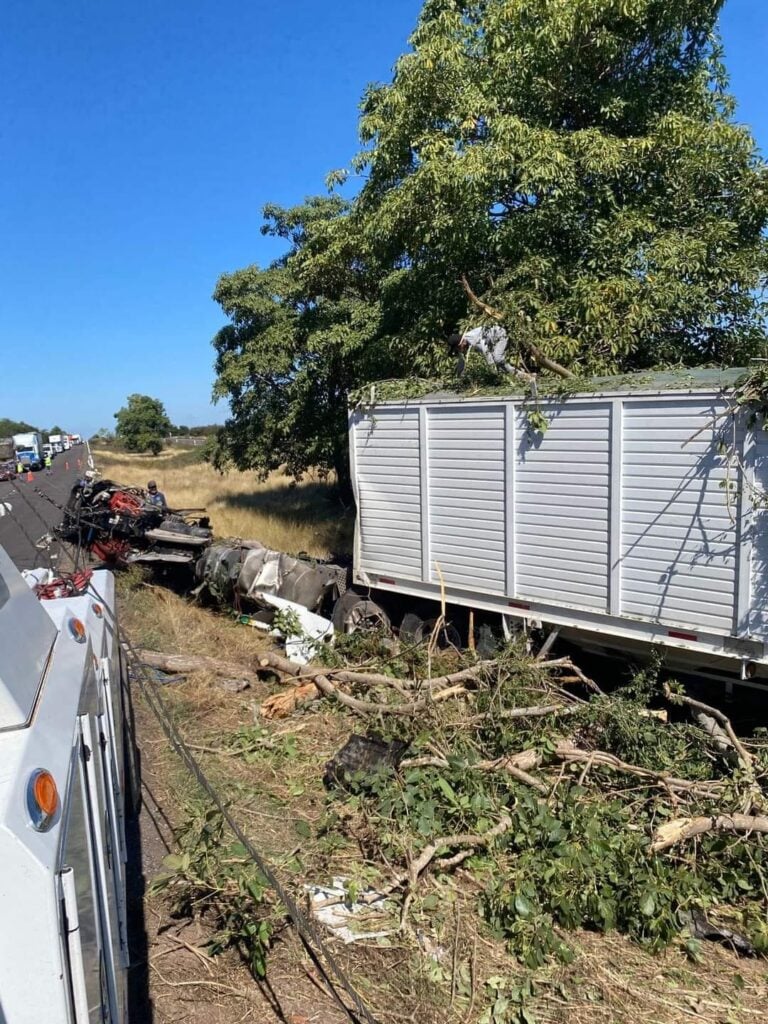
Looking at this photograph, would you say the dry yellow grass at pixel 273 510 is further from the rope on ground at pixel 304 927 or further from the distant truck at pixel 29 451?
the distant truck at pixel 29 451

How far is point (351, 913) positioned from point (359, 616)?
437 cm

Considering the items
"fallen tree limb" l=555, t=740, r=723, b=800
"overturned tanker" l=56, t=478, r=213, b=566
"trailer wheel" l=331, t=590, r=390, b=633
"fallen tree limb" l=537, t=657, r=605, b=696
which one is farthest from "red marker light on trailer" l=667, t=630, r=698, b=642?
"overturned tanker" l=56, t=478, r=213, b=566

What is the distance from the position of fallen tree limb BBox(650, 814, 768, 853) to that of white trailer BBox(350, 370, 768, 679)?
1281 millimetres

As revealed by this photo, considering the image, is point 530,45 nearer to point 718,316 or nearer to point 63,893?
point 718,316

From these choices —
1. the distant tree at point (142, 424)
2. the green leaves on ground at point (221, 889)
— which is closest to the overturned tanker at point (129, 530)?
the green leaves on ground at point (221, 889)

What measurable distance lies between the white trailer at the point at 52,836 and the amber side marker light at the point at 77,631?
26 cm

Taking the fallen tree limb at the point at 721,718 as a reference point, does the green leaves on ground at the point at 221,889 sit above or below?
below

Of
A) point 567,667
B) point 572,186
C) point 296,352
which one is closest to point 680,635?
point 567,667

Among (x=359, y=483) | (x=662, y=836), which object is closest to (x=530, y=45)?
(x=359, y=483)

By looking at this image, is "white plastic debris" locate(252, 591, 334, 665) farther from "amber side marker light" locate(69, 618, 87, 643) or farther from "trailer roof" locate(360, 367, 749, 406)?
"amber side marker light" locate(69, 618, 87, 643)

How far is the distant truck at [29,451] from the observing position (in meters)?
47.8

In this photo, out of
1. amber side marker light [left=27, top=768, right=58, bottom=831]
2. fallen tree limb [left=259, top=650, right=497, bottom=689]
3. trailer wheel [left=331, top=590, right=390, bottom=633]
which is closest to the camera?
amber side marker light [left=27, top=768, right=58, bottom=831]

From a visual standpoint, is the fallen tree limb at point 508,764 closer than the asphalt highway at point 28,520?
Yes

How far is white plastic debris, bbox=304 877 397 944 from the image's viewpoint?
3607 mm
